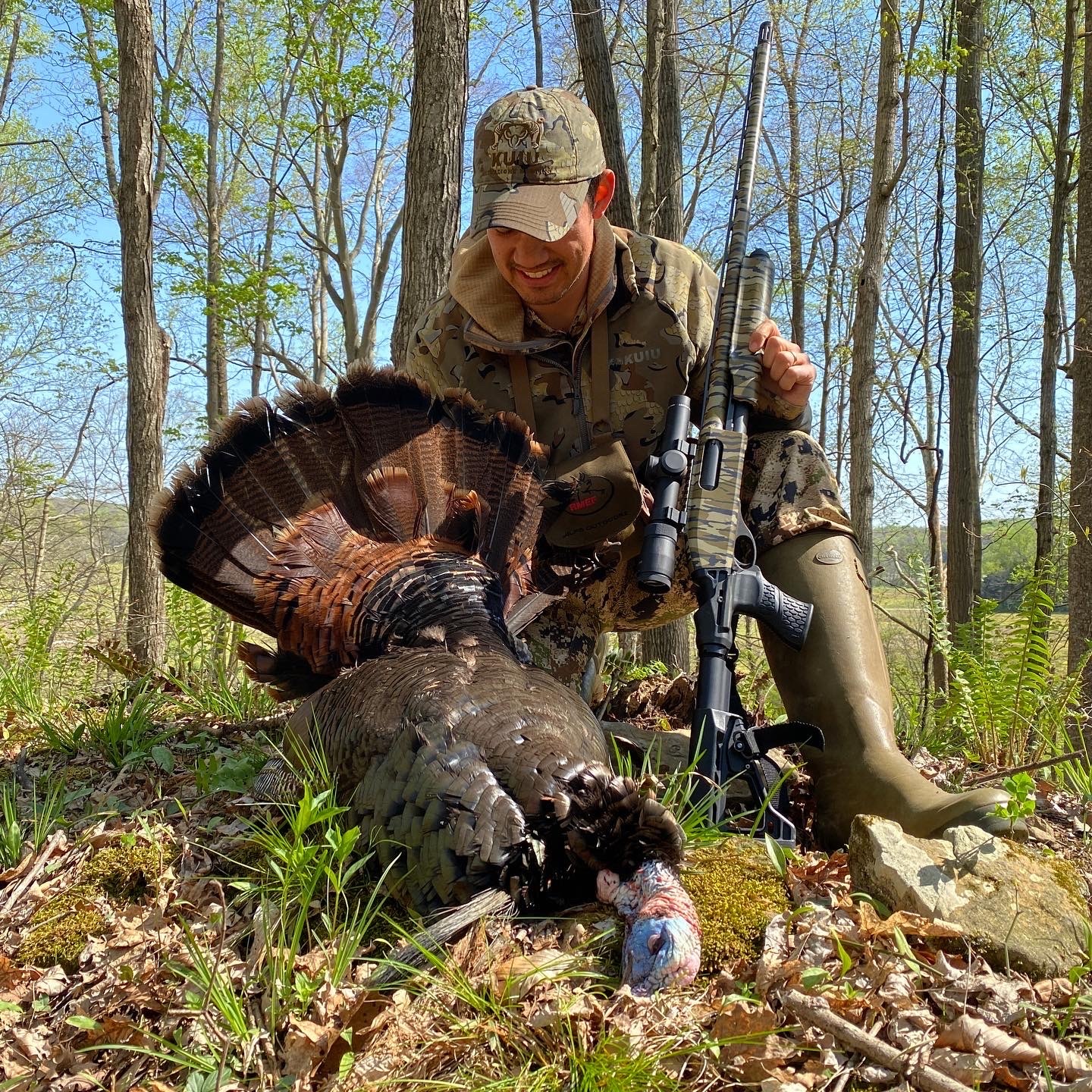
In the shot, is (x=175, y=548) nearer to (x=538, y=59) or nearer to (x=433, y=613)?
(x=433, y=613)

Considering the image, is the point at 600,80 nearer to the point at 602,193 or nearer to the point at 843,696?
the point at 602,193

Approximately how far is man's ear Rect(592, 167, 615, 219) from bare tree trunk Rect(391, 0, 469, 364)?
1876mm

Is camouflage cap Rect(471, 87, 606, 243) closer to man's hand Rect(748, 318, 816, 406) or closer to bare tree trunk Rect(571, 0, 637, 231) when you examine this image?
man's hand Rect(748, 318, 816, 406)

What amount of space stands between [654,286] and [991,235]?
58.0ft

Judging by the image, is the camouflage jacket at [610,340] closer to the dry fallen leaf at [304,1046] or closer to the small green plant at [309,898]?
the small green plant at [309,898]

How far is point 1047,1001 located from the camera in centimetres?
191

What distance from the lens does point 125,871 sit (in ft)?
8.56

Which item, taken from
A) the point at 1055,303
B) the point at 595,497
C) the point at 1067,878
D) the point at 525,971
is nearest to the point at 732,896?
the point at 525,971

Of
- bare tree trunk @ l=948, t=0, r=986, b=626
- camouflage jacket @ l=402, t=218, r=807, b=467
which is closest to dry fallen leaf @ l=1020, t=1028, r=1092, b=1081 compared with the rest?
camouflage jacket @ l=402, t=218, r=807, b=467

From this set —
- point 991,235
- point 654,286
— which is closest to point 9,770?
point 654,286

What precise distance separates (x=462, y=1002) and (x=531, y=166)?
9.98ft

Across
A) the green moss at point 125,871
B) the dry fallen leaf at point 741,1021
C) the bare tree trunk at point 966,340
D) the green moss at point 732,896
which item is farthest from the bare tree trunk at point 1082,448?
the green moss at point 125,871

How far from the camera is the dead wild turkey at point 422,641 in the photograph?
6.84 feet

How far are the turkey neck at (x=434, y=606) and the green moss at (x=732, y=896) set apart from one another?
0.92m
